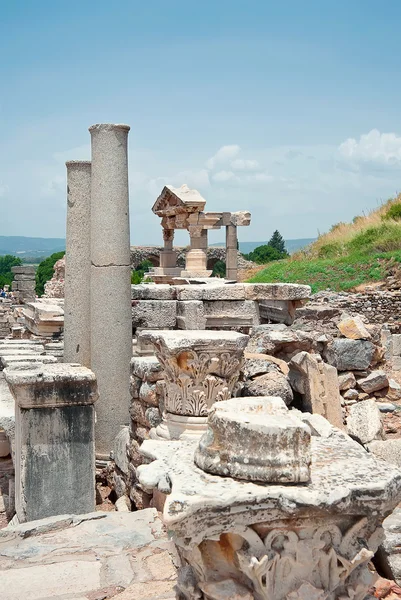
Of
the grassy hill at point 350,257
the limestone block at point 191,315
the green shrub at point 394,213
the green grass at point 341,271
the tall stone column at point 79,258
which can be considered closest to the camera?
the tall stone column at point 79,258

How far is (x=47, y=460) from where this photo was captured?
17.5ft

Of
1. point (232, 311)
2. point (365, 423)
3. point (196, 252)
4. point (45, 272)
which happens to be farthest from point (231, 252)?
point (45, 272)

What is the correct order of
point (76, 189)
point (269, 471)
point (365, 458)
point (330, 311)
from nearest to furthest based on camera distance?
point (269, 471) → point (365, 458) → point (76, 189) → point (330, 311)

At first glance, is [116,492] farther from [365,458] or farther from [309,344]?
[365,458]

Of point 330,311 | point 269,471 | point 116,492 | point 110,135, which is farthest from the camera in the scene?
point 330,311

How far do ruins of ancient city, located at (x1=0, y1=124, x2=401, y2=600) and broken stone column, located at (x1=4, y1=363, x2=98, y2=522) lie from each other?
0.01 meters

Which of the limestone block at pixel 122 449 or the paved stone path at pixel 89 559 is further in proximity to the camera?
the limestone block at pixel 122 449

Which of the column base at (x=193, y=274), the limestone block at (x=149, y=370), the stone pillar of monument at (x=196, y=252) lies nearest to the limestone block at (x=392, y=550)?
the limestone block at (x=149, y=370)

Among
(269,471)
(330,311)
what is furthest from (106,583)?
(330,311)

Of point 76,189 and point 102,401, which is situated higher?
point 76,189

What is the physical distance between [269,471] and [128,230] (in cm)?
477

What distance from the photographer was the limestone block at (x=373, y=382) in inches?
259

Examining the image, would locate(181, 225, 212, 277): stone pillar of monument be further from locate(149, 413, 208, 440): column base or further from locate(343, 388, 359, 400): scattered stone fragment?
locate(149, 413, 208, 440): column base

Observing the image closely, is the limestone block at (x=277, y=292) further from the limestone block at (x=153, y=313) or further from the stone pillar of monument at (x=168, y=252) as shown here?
the stone pillar of monument at (x=168, y=252)
